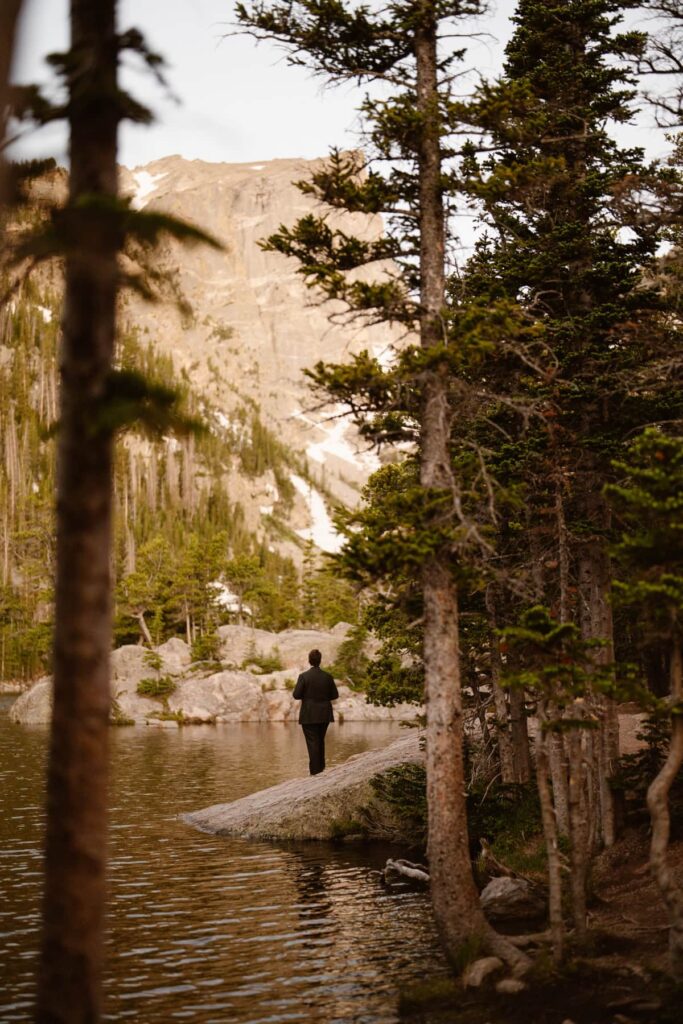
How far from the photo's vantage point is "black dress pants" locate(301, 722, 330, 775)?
18641 mm

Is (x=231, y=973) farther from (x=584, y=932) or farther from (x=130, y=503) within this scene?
(x=130, y=503)

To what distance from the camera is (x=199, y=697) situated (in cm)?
5447

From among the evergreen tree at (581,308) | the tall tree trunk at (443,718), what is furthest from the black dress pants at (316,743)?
the tall tree trunk at (443,718)

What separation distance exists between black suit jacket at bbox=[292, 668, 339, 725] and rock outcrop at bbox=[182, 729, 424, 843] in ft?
4.13

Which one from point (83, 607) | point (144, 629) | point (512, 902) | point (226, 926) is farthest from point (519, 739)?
point (144, 629)

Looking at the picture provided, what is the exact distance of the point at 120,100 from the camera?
5.72 m

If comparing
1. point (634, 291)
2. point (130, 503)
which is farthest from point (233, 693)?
point (130, 503)

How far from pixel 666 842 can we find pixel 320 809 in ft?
33.7

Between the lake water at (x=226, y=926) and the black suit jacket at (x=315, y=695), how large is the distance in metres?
2.52

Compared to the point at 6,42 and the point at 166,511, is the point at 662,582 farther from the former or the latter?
the point at 166,511

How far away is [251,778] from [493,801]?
1241 cm

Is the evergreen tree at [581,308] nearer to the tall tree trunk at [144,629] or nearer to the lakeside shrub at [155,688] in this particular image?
the lakeside shrub at [155,688]

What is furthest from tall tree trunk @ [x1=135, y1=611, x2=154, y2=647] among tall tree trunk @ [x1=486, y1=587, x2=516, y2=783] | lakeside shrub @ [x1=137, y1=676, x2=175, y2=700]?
tall tree trunk @ [x1=486, y1=587, x2=516, y2=783]

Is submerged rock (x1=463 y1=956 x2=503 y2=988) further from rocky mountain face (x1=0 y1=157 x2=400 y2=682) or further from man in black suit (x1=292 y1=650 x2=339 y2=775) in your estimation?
man in black suit (x1=292 y1=650 x2=339 y2=775)
